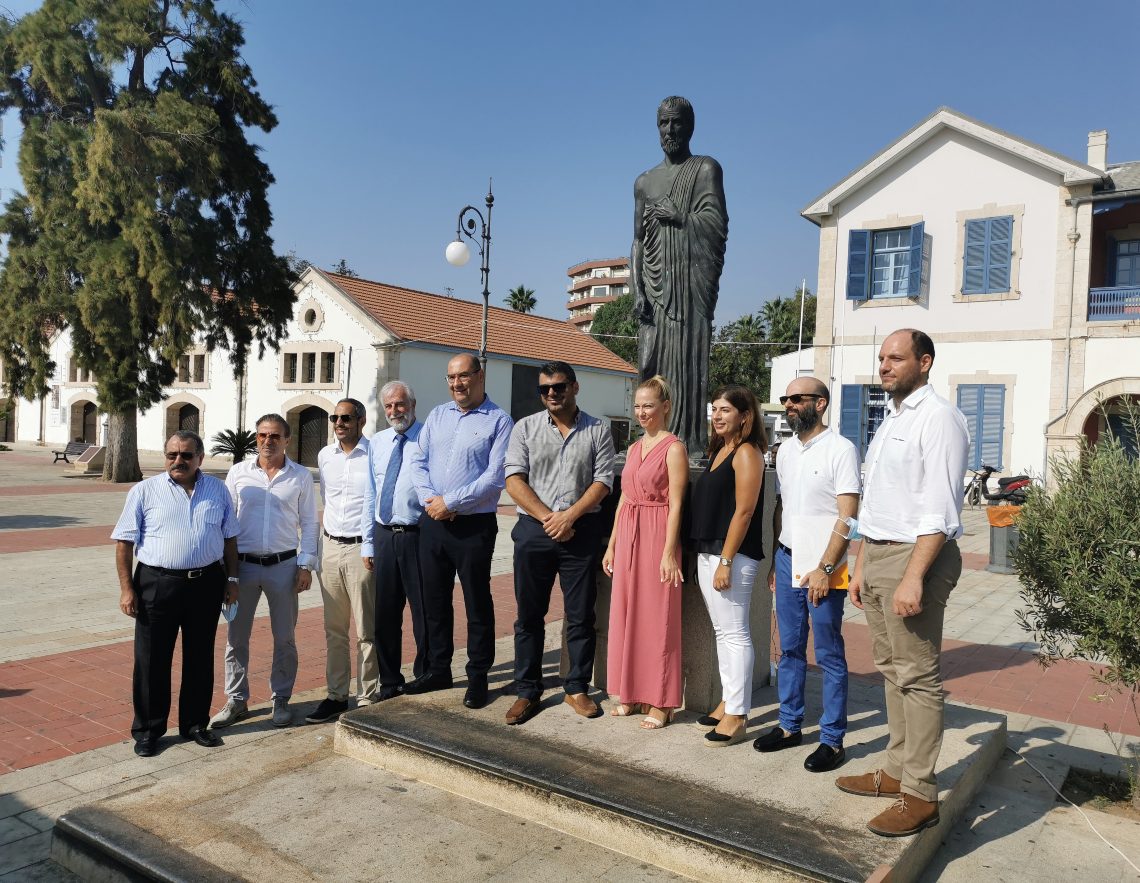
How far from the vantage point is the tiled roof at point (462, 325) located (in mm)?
27562

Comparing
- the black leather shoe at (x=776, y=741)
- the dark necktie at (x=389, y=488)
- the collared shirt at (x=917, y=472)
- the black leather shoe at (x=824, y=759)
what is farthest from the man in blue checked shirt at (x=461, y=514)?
the collared shirt at (x=917, y=472)

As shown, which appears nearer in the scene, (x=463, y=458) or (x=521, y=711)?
(x=521, y=711)

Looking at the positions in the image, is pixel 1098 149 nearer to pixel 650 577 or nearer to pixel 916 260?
pixel 916 260

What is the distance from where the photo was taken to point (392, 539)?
4816 mm

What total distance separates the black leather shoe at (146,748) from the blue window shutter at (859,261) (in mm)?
19419

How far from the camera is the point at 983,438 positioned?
1942cm

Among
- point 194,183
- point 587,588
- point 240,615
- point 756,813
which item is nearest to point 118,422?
point 194,183

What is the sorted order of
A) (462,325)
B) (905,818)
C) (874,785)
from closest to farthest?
(905,818)
(874,785)
(462,325)

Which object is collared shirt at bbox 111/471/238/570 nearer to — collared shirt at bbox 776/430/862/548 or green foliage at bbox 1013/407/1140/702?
collared shirt at bbox 776/430/862/548

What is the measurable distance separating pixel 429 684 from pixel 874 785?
2.44 meters

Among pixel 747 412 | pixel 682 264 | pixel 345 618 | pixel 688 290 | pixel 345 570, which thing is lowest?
pixel 345 618

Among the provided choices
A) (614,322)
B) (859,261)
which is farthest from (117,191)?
(614,322)

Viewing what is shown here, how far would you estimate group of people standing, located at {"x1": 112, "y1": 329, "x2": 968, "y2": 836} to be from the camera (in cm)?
329

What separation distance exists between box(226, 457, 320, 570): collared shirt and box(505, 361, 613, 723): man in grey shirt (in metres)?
1.31
